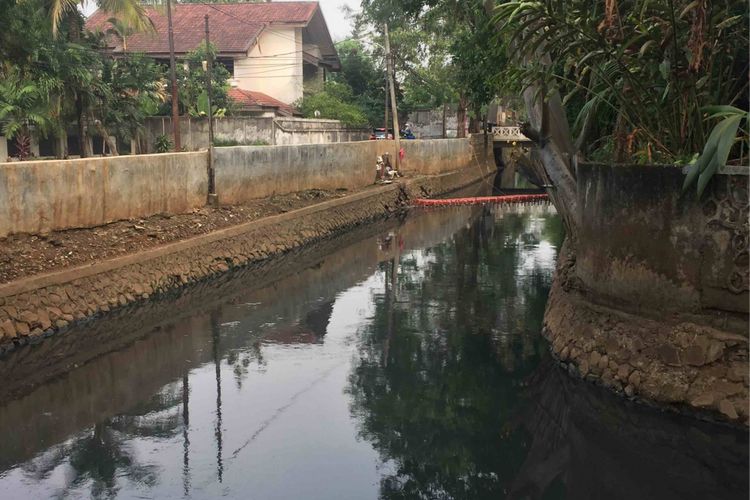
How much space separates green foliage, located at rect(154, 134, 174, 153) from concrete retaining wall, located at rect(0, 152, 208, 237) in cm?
1125

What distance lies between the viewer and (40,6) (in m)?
20.8

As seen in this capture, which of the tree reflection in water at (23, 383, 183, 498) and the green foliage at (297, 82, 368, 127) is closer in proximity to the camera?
the tree reflection in water at (23, 383, 183, 498)

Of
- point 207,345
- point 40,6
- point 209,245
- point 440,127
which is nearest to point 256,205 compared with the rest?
point 209,245

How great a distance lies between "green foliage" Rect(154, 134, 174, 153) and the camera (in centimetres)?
2645

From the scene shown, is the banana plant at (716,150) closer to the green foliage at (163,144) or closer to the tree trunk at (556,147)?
the tree trunk at (556,147)

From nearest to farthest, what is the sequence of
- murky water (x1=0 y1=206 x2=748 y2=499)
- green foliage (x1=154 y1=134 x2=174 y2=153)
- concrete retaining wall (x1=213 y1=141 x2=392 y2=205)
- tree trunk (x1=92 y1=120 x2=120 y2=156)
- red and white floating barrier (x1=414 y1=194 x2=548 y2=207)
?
murky water (x1=0 y1=206 x2=748 y2=499) → concrete retaining wall (x1=213 y1=141 x2=392 y2=205) → tree trunk (x1=92 y1=120 x2=120 y2=156) → green foliage (x1=154 y1=134 x2=174 y2=153) → red and white floating barrier (x1=414 y1=194 x2=548 y2=207)

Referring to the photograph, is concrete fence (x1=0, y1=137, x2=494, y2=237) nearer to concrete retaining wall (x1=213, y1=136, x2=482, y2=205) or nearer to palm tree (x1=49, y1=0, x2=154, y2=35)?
concrete retaining wall (x1=213, y1=136, x2=482, y2=205)

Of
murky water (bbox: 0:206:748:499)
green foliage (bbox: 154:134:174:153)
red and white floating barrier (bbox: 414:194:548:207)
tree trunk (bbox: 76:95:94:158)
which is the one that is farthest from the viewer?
red and white floating barrier (bbox: 414:194:548:207)

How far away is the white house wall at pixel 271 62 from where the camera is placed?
111 ft

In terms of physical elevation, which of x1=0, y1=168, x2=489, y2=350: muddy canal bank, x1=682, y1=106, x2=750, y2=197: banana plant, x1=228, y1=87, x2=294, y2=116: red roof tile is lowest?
x1=0, y1=168, x2=489, y2=350: muddy canal bank

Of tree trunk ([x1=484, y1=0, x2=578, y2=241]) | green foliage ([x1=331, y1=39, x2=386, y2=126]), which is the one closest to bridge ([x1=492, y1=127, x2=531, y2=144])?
green foliage ([x1=331, y1=39, x2=386, y2=126])

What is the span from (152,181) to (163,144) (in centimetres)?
1292

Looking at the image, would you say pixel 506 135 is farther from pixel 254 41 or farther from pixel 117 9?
pixel 117 9

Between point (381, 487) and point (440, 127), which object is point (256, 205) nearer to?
point (381, 487)
